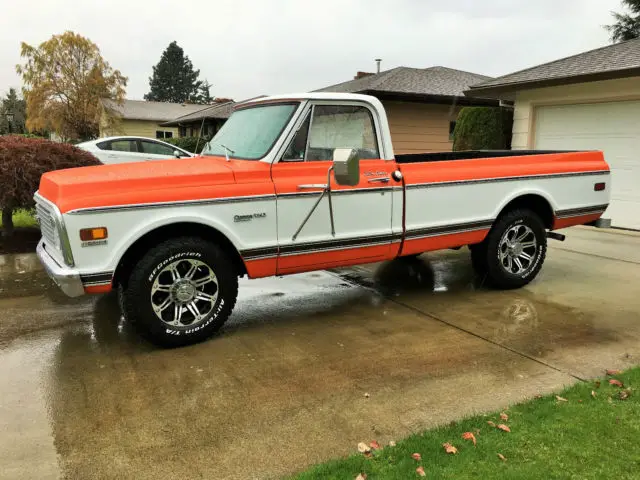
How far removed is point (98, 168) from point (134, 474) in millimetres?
2718

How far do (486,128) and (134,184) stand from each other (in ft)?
35.6

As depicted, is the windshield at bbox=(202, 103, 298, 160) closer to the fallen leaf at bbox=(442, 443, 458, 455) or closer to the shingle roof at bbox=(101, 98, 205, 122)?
the fallen leaf at bbox=(442, 443, 458, 455)

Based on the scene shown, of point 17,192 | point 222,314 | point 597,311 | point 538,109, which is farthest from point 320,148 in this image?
point 538,109

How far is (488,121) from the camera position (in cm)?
1301

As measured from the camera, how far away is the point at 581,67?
34.1 feet

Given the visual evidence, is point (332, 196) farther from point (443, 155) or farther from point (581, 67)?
point (581, 67)

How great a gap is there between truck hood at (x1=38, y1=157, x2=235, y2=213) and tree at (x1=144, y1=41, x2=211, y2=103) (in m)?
92.1

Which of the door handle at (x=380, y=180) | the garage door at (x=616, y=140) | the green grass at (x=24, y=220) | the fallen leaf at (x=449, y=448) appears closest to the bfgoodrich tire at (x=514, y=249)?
the door handle at (x=380, y=180)

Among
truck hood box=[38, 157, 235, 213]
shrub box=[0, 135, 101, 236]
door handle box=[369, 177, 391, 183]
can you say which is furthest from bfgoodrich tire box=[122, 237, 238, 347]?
shrub box=[0, 135, 101, 236]

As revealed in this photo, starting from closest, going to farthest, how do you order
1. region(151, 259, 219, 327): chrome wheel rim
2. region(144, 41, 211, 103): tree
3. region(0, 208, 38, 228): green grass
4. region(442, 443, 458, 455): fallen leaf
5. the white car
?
region(442, 443, 458, 455): fallen leaf < region(151, 259, 219, 327): chrome wheel rim < region(0, 208, 38, 228): green grass < the white car < region(144, 41, 211, 103): tree

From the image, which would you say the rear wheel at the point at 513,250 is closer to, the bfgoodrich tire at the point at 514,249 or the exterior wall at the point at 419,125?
the bfgoodrich tire at the point at 514,249

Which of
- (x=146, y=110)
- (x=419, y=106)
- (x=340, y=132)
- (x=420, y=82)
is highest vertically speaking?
(x=146, y=110)

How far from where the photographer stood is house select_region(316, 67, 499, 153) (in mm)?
15984

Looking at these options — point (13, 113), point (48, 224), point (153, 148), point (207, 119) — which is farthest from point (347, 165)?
point (13, 113)
